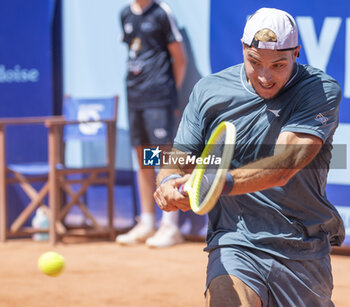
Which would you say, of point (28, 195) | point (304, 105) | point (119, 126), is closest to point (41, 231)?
point (28, 195)

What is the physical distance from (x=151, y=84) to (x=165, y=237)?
1521mm

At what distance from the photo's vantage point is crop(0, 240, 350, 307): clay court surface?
16.8 feet

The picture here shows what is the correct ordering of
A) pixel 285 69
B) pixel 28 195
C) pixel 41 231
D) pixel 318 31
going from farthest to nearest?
1. pixel 28 195
2. pixel 41 231
3. pixel 318 31
4. pixel 285 69

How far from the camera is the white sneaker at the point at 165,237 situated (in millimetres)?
6930

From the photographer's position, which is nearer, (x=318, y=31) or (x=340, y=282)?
(x=340, y=282)

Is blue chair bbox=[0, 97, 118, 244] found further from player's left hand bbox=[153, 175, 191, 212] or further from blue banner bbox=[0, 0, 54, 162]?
player's left hand bbox=[153, 175, 191, 212]

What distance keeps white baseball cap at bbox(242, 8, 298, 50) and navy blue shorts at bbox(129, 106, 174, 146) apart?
4107 millimetres

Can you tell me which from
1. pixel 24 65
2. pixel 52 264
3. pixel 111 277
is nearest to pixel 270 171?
pixel 52 264

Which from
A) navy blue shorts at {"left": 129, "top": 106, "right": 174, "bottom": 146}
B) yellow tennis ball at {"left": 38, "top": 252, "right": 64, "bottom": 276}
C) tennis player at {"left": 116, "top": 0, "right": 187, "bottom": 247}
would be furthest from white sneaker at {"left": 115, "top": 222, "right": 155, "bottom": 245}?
yellow tennis ball at {"left": 38, "top": 252, "right": 64, "bottom": 276}

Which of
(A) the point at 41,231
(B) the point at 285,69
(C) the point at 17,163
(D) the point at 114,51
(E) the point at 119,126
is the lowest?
(A) the point at 41,231

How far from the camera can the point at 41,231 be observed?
24.6ft

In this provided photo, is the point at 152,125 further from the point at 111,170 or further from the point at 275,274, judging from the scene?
the point at 275,274

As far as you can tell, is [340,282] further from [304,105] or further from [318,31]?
[304,105]

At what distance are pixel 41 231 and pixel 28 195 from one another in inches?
25.4
